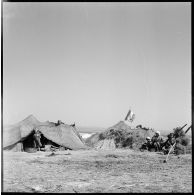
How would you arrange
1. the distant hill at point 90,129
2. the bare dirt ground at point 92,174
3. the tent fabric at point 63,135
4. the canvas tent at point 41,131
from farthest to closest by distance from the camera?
the tent fabric at point 63,135
the distant hill at point 90,129
the canvas tent at point 41,131
the bare dirt ground at point 92,174

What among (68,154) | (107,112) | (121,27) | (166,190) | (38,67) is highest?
(121,27)

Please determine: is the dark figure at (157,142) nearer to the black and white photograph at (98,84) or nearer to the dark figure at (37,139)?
the black and white photograph at (98,84)

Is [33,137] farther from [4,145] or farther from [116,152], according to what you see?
[116,152]

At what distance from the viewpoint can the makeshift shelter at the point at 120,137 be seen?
163 inches

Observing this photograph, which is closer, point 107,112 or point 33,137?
point 107,112

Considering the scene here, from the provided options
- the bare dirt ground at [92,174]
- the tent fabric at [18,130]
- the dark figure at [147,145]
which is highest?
the tent fabric at [18,130]

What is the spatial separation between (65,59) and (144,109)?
906 mm

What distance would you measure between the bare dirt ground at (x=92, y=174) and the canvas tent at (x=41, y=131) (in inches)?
5.7

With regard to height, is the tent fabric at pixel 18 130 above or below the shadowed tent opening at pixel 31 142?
above

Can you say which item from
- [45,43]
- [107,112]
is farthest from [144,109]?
[45,43]

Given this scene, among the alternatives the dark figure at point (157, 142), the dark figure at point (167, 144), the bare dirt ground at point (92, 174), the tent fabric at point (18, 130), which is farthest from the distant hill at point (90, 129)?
the dark figure at point (167, 144)

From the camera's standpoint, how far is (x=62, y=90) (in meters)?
4.00

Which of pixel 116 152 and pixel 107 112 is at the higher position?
pixel 107 112

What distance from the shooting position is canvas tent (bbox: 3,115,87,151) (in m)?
3.93
